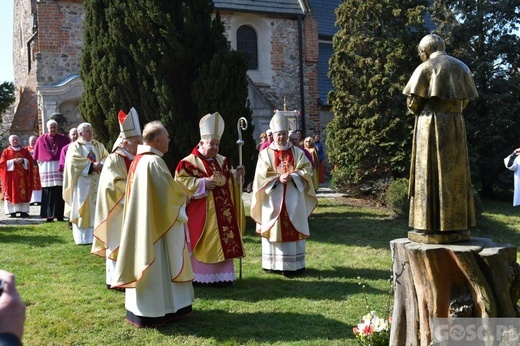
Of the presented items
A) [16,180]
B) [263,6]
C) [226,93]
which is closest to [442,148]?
[226,93]

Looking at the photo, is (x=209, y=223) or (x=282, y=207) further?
(x=282, y=207)

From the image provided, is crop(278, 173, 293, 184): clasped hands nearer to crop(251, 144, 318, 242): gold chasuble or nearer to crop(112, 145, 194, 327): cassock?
crop(251, 144, 318, 242): gold chasuble

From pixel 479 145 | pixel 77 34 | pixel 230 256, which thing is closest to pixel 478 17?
pixel 479 145

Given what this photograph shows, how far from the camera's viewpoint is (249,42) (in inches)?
833

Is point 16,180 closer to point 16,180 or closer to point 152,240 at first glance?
point 16,180

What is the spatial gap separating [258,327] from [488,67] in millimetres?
14742

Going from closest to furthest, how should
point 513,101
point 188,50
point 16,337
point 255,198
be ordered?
point 16,337 < point 255,198 < point 188,50 < point 513,101

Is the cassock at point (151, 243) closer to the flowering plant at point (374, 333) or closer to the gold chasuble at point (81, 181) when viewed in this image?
the flowering plant at point (374, 333)

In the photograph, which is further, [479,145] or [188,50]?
[479,145]

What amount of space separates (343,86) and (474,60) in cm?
528

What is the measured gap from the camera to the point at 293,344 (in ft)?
16.6

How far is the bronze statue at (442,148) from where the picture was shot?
4016 mm

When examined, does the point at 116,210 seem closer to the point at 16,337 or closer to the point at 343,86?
the point at 16,337

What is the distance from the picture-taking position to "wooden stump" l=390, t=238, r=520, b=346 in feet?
12.7
